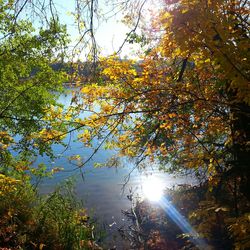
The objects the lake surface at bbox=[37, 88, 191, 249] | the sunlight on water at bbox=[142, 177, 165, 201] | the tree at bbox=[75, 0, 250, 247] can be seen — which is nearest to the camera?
the tree at bbox=[75, 0, 250, 247]

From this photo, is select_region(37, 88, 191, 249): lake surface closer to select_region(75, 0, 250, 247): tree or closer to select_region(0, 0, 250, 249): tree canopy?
select_region(0, 0, 250, 249): tree canopy

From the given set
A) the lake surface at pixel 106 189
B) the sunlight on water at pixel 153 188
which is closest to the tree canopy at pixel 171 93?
the lake surface at pixel 106 189

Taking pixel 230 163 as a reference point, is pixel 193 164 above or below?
above

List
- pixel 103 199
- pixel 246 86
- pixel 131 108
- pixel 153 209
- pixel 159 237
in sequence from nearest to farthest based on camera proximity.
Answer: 1. pixel 246 86
2. pixel 131 108
3. pixel 159 237
4. pixel 153 209
5. pixel 103 199

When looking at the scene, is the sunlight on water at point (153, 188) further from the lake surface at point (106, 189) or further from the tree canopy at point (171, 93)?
the tree canopy at point (171, 93)

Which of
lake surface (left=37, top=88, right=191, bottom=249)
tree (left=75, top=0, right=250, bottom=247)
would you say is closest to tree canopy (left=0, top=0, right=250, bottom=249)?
tree (left=75, top=0, right=250, bottom=247)

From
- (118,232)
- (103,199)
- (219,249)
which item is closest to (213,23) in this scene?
(219,249)

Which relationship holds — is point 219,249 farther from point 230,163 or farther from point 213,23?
point 213,23

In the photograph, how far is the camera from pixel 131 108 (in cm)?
579

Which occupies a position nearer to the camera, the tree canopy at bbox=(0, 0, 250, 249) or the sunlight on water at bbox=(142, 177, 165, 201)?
the tree canopy at bbox=(0, 0, 250, 249)

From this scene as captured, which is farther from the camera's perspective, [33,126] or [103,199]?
[103,199]

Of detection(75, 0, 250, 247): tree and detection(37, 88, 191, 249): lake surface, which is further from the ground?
detection(37, 88, 191, 249): lake surface

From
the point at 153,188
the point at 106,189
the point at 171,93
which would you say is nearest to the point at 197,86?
the point at 171,93

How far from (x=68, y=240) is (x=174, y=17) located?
561 cm
